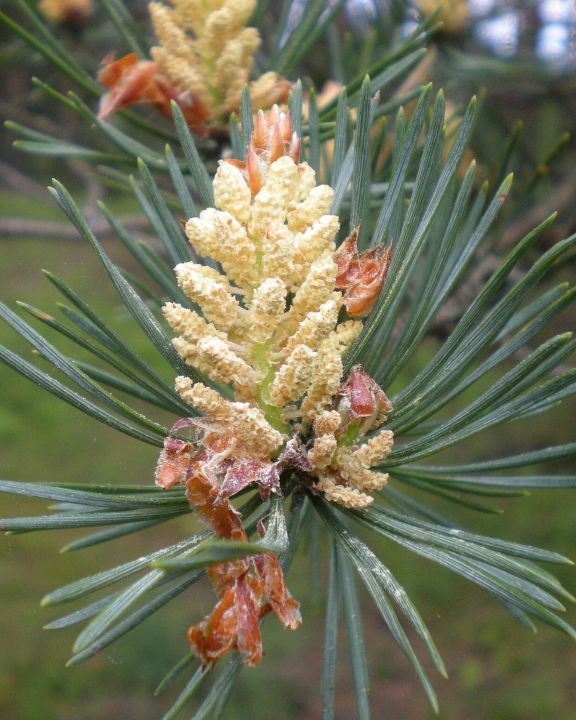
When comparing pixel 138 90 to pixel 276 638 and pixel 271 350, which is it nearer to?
pixel 271 350

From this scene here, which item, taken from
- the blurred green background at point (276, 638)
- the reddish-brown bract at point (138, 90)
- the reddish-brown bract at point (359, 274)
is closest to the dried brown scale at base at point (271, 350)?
the reddish-brown bract at point (359, 274)

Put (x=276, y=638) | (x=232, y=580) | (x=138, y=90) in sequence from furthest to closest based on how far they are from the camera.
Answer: (x=276, y=638)
(x=138, y=90)
(x=232, y=580)

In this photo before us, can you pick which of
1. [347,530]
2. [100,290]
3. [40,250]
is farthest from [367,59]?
[40,250]

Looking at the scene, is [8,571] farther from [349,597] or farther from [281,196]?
[281,196]

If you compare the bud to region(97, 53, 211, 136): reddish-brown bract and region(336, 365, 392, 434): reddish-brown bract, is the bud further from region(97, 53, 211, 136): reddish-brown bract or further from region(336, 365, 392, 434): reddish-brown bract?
region(97, 53, 211, 136): reddish-brown bract

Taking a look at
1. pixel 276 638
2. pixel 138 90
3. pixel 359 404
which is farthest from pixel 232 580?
pixel 276 638

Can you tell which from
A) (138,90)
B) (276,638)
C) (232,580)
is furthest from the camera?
(276,638)

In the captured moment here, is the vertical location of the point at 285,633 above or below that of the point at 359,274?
below

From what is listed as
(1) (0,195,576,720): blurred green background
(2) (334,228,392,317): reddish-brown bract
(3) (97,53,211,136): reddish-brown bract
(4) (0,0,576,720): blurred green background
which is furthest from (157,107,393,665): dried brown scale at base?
(1) (0,195,576,720): blurred green background

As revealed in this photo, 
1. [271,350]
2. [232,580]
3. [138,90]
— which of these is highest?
[138,90]
